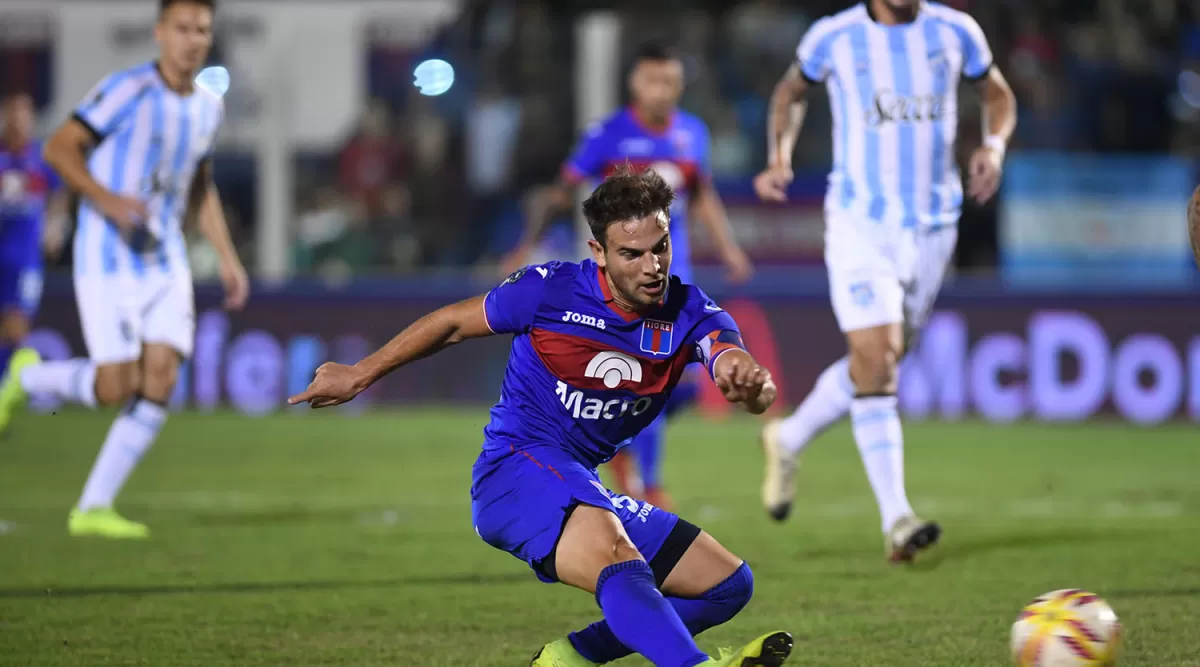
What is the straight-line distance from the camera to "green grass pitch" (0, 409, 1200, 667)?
5004 mm

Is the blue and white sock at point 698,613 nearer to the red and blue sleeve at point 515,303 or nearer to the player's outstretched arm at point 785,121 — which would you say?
the red and blue sleeve at point 515,303

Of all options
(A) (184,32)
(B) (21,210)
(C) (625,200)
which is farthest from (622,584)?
(B) (21,210)

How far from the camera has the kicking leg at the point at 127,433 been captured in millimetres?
7625

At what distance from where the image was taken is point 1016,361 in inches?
562

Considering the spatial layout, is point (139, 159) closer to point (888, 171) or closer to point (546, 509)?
point (888, 171)

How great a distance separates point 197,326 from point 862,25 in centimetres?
927

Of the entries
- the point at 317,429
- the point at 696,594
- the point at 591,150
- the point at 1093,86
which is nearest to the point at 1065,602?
the point at 696,594

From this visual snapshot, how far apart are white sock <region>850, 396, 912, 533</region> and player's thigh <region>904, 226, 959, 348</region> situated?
0.41 metres

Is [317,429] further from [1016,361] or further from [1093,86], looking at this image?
[1093,86]

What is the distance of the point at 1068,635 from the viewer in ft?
13.4

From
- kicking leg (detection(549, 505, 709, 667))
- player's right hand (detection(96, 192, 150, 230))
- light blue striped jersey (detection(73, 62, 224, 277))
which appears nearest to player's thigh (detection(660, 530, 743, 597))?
kicking leg (detection(549, 505, 709, 667))

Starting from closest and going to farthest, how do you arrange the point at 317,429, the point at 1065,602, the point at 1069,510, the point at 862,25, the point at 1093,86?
the point at 1065,602 < the point at 862,25 < the point at 1069,510 < the point at 317,429 < the point at 1093,86

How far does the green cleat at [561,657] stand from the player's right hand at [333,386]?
34.2 inches

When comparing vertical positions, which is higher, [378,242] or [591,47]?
[591,47]
